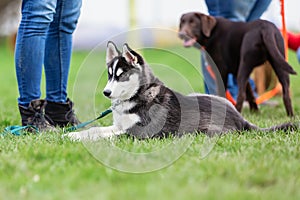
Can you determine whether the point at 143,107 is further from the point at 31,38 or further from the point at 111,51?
the point at 31,38

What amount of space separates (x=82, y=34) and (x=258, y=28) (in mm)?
14952

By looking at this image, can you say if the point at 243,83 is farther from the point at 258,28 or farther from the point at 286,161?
the point at 286,161

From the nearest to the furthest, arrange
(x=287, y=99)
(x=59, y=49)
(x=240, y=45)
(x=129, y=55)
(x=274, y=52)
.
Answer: (x=129, y=55), (x=59, y=49), (x=274, y=52), (x=287, y=99), (x=240, y=45)

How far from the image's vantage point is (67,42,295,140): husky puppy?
123 inches

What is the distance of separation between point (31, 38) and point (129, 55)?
2.53ft

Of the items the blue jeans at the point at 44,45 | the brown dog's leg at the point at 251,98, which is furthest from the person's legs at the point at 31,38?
the brown dog's leg at the point at 251,98

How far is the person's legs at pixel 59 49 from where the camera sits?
12.6 ft

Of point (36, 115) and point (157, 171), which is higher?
point (157, 171)

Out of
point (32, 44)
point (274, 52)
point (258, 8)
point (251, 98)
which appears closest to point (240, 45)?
point (274, 52)

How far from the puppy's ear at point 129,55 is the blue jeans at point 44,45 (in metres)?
0.71

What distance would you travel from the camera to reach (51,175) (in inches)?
90.2

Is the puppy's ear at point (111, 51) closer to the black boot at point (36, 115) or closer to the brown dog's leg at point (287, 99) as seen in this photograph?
the black boot at point (36, 115)

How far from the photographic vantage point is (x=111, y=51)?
322 cm

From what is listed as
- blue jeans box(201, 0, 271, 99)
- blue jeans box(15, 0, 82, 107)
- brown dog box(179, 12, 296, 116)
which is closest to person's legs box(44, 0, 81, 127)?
blue jeans box(15, 0, 82, 107)
